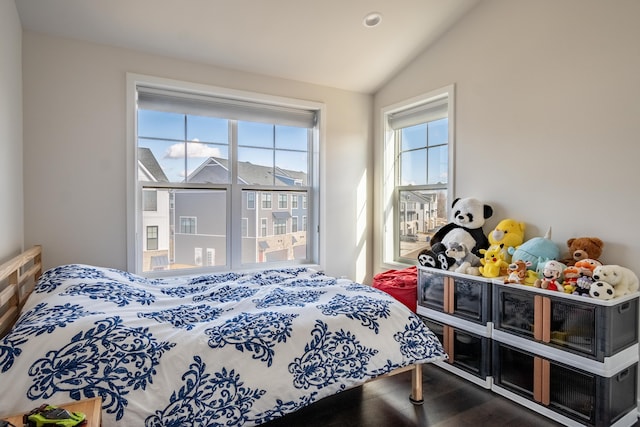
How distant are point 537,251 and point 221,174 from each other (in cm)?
257

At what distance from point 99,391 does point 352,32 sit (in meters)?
2.93

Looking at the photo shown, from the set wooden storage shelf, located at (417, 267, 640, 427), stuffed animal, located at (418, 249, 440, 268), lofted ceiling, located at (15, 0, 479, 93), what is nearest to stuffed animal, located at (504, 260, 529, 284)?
wooden storage shelf, located at (417, 267, 640, 427)

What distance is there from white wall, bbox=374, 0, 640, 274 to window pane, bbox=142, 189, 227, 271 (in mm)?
2149

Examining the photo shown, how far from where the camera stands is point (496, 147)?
277 cm

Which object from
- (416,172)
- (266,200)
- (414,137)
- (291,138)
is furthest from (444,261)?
(291,138)

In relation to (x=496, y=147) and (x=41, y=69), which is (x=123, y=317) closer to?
(x=41, y=69)

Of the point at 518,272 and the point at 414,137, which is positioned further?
the point at 414,137

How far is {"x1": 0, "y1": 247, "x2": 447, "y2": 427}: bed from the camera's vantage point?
51.7 inches

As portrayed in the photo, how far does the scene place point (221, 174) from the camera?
3.29 meters

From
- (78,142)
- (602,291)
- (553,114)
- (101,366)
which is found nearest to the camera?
(101,366)

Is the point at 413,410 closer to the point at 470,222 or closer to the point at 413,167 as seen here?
the point at 470,222

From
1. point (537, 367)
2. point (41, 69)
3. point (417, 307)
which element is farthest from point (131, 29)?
point (537, 367)

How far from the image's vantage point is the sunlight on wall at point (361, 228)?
12.8 feet

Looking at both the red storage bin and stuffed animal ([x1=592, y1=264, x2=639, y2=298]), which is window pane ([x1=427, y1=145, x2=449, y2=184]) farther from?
stuffed animal ([x1=592, y1=264, x2=639, y2=298])
